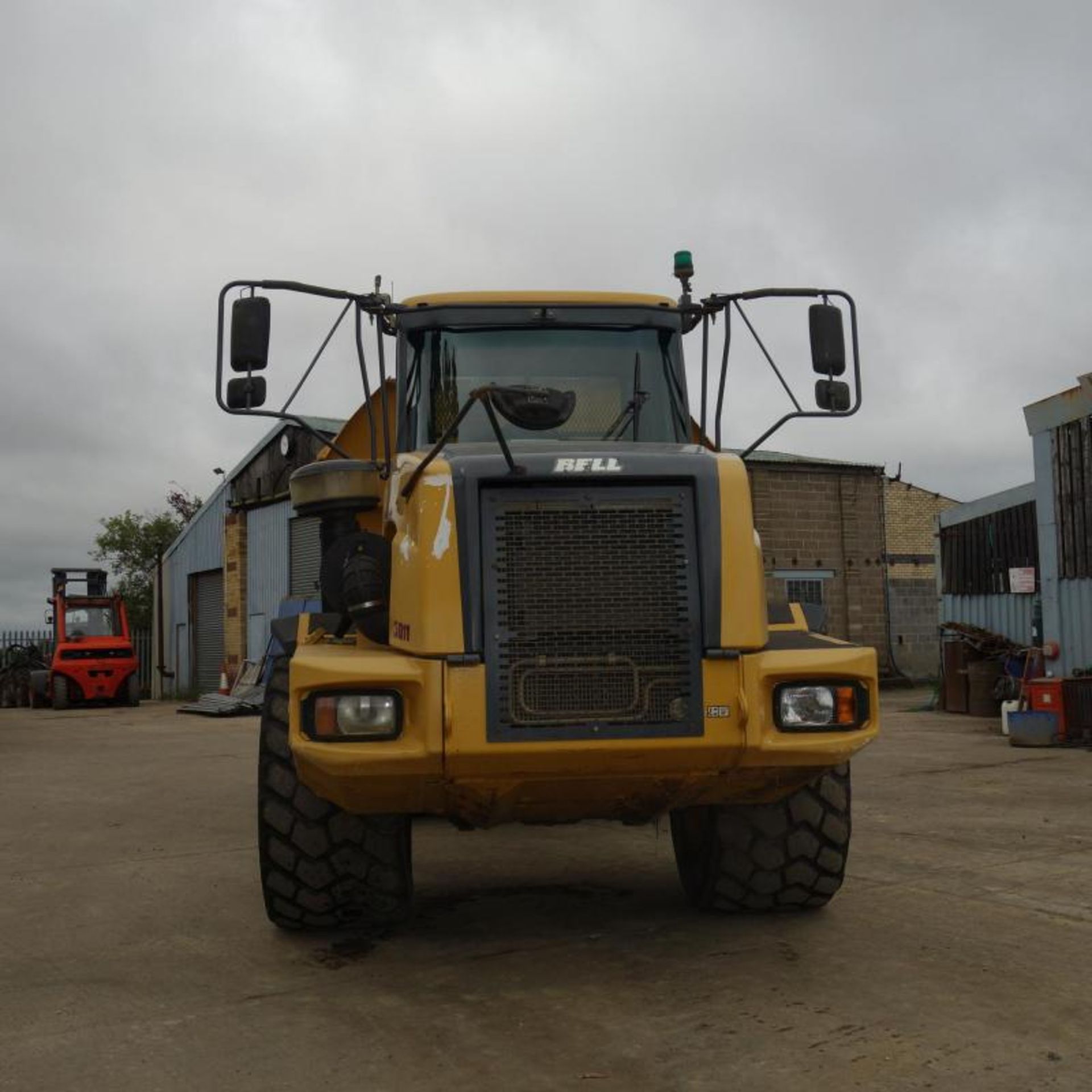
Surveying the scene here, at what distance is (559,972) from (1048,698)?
10124 millimetres

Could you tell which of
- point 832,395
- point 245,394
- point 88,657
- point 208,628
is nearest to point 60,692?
point 88,657

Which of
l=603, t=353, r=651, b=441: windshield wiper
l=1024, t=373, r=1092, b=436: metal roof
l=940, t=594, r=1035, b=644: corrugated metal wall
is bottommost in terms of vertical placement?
l=940, t=594, r=1035, b=644: corrugated metal wall

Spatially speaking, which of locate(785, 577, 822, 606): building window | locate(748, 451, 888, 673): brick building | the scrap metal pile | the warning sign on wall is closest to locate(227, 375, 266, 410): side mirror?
the warning sign on wall

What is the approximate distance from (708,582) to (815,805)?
1.34 metres

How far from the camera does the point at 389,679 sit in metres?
4.10

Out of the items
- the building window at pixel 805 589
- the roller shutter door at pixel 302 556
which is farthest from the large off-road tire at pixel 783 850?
the building window at pixel 805 589

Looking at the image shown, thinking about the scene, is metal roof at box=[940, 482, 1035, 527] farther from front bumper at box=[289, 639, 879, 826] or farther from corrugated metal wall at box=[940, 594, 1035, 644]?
front bumper at box=[289, 639, 879, 826]

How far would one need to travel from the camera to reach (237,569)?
27141 millimetres

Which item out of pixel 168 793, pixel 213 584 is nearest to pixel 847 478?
pixel 213 584

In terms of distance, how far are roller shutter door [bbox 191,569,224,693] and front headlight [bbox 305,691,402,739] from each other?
25.0 meters

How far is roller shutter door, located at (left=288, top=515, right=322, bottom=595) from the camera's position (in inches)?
915

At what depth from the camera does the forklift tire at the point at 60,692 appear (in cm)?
2459

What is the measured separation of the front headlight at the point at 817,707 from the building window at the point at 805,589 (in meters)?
21.6

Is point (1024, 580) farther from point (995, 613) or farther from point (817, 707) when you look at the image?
point (817, 707)
